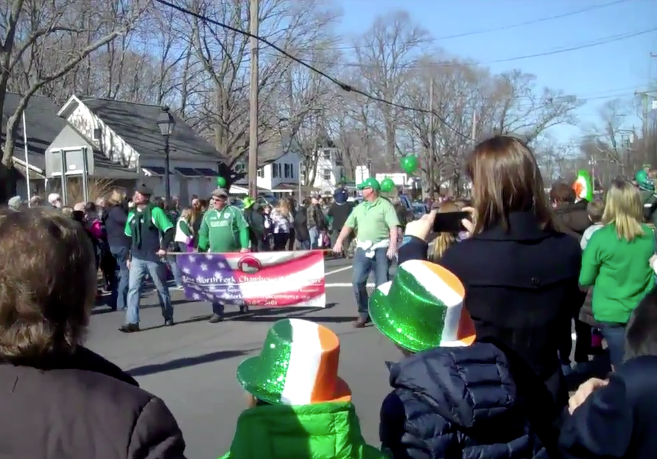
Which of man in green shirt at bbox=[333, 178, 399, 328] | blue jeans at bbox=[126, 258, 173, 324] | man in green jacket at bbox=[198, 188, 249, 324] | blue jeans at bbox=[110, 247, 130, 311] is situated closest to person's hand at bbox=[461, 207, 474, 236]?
man in green shirt at bbox=[333, 178, 399, 328]

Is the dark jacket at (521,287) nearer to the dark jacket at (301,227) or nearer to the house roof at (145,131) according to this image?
the dark jacket at (301,227)

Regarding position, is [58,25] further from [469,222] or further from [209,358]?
[469,222]

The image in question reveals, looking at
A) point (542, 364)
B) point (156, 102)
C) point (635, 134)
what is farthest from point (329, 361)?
point (635, 134)

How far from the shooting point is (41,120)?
42531 millimetres

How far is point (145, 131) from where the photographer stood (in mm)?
44469

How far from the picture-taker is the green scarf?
34.0 ft

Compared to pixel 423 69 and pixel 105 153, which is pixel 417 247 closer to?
pixel 105 153

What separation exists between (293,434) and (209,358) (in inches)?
257

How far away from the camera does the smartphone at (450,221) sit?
343 centimetres

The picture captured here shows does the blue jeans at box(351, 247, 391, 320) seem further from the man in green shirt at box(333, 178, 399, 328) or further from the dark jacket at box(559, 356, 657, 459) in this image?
the dark jacket at box(559, 356, 657, 459)

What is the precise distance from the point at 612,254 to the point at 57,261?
14.9 feet

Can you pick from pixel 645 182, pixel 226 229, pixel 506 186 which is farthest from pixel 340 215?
pixel 506 186

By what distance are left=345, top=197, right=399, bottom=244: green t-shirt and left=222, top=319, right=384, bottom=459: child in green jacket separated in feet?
25.9

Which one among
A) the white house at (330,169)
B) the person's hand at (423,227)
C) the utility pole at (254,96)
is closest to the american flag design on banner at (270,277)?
the person's hand at (423,227)
